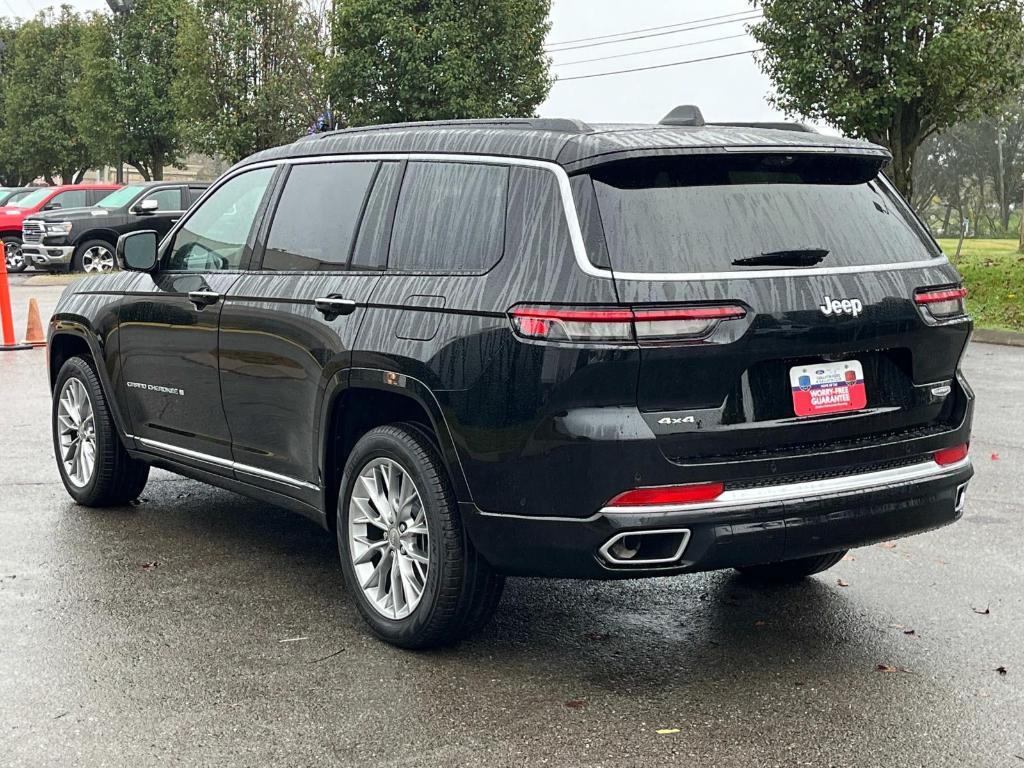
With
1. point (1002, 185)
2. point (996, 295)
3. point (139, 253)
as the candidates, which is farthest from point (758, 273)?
point (1002, 185)

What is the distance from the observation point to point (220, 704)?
427 cm

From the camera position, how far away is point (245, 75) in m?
42.0

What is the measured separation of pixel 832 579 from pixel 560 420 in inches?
84.9

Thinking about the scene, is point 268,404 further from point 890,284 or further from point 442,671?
point 890,284

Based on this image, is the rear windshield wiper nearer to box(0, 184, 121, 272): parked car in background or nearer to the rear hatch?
the rear hatch

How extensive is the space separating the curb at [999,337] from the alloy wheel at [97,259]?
695 inches

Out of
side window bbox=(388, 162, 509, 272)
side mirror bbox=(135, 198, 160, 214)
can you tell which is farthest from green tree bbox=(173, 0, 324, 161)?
side window bbox=(388, 162, 509, 272)

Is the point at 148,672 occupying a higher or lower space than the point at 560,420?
lower

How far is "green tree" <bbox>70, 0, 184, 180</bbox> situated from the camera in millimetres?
47338

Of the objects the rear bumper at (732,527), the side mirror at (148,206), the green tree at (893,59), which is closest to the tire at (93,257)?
the side mirror at (148,206)

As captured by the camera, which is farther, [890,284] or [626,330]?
[890,284]

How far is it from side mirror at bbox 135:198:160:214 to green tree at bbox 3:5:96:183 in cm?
3490

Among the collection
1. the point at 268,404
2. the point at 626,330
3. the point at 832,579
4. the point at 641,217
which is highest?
the point at 641,217

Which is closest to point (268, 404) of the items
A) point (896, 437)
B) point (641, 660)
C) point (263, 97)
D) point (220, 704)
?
point (220, 704)
